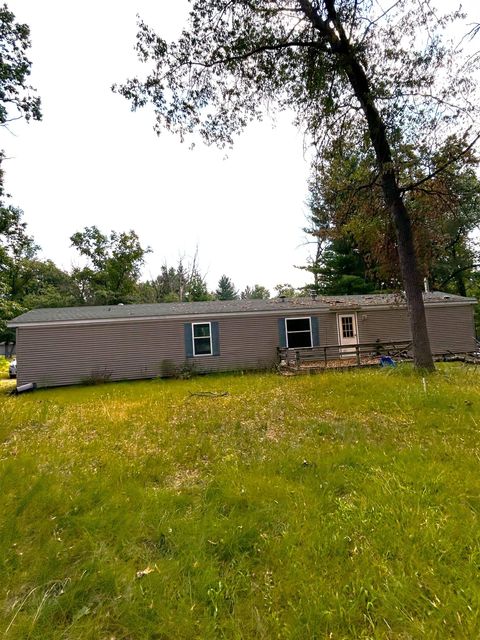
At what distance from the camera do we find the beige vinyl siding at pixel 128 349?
12281 mm

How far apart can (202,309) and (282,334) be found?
3604mm

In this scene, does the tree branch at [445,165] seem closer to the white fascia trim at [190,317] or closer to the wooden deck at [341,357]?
the wooden deck at [341,357]

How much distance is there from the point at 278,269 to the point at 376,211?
2497 cm

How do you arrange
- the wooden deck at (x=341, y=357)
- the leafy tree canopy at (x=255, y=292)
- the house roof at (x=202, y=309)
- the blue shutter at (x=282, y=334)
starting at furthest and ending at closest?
the leafy tree canopy at (x=255, y=292) < the blue shutter at (x=282, y=334) < the house roof at (x=202, y=309) < the wooden deck at (x=341, y=357)

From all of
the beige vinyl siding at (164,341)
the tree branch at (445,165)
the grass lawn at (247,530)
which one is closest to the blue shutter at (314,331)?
the beige vinyl siding at (164,341)

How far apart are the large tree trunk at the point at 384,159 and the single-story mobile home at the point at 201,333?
373 cm

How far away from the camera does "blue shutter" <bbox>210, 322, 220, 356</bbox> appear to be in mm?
13602

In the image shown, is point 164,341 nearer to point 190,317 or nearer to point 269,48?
point 190,317

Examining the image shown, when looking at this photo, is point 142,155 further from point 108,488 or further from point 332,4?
point 108,488

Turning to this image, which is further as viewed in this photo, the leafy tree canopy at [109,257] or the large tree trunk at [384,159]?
the leafy tree canopy at [109,257]

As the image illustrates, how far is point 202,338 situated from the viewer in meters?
13.7

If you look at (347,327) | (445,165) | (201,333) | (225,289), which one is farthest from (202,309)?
(225,289)

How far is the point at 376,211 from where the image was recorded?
993cm

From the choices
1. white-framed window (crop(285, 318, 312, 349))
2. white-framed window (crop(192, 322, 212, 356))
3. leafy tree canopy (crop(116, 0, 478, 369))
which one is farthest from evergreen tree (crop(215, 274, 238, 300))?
leafy tree canopy (crop(116, 0, 478, 369))
